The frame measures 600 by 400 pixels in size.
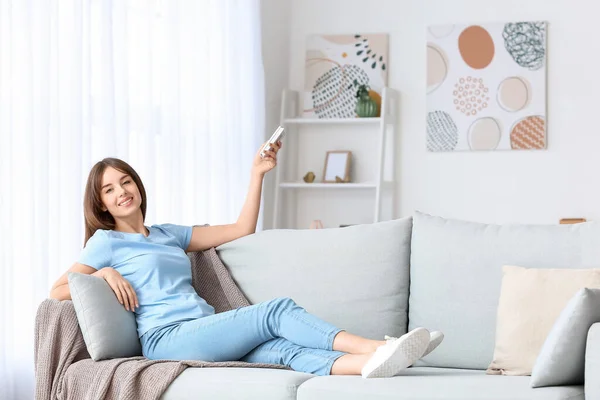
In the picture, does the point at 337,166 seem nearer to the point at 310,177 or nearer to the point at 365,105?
the point at 310,177

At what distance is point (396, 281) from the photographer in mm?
2871

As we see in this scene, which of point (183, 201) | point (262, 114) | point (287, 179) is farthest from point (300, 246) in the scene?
point (287, 179)

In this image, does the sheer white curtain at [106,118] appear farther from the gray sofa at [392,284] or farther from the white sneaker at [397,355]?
the white sneaker at [397,355]

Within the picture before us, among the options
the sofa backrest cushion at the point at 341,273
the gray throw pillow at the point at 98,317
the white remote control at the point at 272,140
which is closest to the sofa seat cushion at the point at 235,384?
the gray throw pillow at the point at 98,317

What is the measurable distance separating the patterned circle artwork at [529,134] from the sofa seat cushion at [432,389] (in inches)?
107

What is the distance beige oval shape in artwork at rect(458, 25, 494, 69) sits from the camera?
5004 mm

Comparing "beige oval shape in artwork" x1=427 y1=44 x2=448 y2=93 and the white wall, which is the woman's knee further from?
"beige oval shape in artwork" x1=427 y1=44 x2=448 y2=93

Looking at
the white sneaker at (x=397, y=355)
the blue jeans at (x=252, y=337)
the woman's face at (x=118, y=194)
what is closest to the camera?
the white sneaker at (x=397, y=355)

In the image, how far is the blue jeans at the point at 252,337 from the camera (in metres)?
2.56

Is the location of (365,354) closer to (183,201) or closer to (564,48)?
(183,201)

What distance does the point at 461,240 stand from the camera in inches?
110

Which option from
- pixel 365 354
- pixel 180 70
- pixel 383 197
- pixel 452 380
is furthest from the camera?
pixel 383 197

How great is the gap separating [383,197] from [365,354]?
285cm

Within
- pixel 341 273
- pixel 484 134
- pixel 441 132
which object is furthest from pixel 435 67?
pixel 341 273
